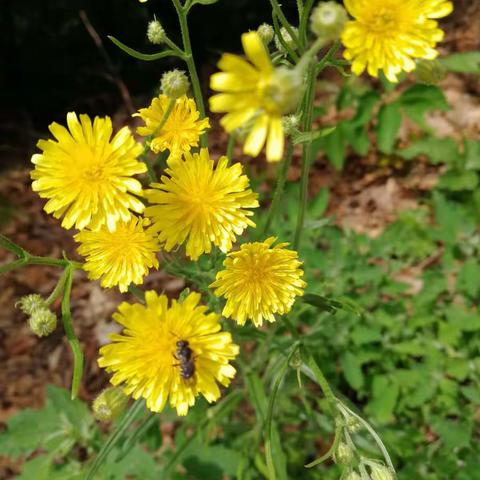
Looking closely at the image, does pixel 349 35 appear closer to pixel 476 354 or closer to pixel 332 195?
pixel 476 354

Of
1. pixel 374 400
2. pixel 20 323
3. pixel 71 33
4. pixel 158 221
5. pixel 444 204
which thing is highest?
pixel 71 33

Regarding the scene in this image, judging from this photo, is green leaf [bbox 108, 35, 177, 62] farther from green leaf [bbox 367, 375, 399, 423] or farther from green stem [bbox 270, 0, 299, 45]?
green leaf [bbox 367, 375, 399, 423]

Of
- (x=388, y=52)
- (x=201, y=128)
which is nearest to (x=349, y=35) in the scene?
(x=388, y=52)

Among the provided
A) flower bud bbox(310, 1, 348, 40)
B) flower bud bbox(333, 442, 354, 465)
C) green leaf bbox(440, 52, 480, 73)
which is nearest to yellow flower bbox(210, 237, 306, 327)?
flower bud bbox(333, 442, 354, 465)

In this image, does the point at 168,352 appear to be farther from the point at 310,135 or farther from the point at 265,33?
the point at 265,33

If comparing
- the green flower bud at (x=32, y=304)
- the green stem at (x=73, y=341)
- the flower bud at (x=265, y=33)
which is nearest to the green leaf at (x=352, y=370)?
the green stem at (x=73, y=341)

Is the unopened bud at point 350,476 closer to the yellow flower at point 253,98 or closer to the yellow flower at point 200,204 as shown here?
the yellow flower at point 200,204
